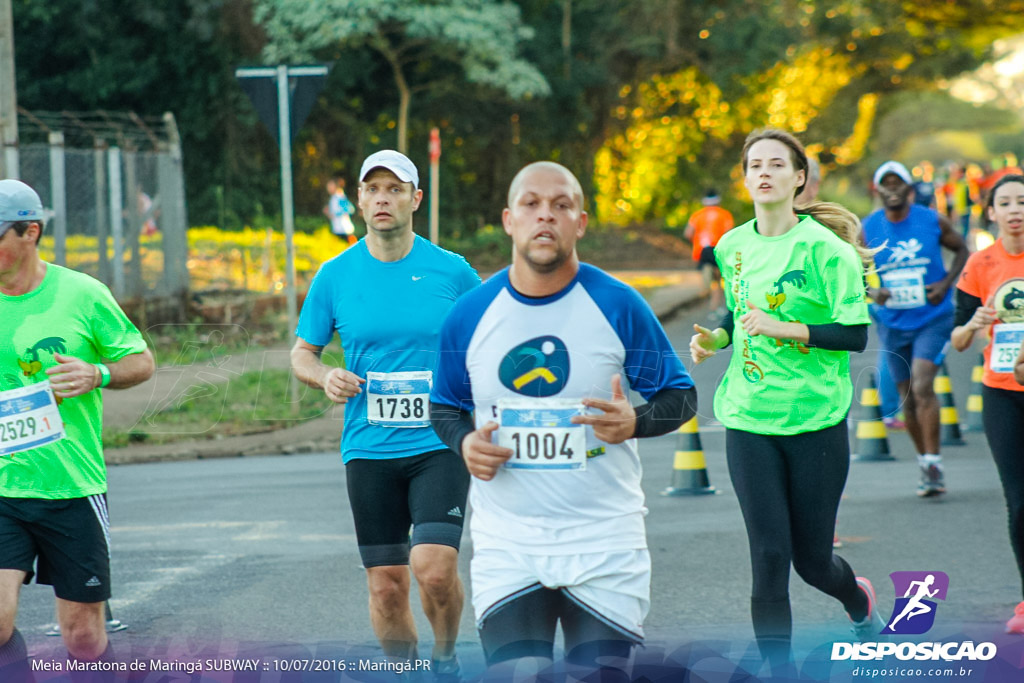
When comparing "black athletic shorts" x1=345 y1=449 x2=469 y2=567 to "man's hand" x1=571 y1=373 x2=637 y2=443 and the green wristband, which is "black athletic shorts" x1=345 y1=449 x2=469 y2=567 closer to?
the green wristband

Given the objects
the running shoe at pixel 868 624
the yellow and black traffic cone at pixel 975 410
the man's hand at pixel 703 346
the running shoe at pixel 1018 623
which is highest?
the man's hand at pixel 703 346

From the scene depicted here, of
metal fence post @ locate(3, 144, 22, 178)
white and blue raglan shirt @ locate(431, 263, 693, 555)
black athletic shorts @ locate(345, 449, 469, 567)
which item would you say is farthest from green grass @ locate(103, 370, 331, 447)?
white and blue raglan shirt @ locate(431, 263, 693, 555)

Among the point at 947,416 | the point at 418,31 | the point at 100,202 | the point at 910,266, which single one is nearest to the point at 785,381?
the point at 910,266

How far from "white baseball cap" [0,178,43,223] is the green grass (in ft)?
22.3

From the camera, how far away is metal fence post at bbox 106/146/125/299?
17172 millimetres

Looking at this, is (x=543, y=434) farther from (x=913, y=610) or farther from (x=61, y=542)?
(x=913, y=610)

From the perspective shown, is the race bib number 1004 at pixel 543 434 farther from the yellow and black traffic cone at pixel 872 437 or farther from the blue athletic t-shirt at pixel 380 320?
the yellow and black traffic cone at pixel 872 437

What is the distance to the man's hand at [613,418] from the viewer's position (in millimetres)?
3764

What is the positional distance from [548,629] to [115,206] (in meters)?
14.4

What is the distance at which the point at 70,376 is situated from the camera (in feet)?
15.0

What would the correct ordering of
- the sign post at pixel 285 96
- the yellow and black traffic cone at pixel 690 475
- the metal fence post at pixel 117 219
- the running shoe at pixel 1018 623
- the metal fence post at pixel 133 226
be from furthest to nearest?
the metal fence post at pixel 133 226 < the metal fence post at pixel 117 219 < the sign post at pixel 285 96 < the yellow and black traffic cone at pixel 690 475 < the running shoe at pixel 1018 623

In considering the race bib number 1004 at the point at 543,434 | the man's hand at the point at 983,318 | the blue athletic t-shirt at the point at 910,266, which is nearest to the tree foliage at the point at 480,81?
the blue athletic t-shirt at the point at 910,266

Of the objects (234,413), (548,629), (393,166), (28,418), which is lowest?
(234,413)

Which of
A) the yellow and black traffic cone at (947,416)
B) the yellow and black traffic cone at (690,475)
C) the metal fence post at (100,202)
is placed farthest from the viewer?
the metal fence post at (100,202)
